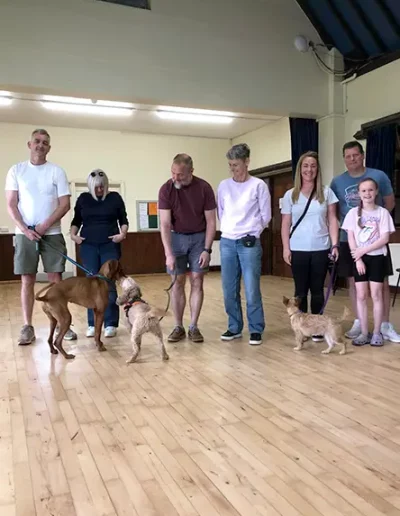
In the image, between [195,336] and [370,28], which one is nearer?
[195,336]

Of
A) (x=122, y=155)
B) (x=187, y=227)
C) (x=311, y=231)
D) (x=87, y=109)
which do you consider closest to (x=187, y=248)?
(x=187, y=227)

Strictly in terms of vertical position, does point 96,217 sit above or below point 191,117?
below

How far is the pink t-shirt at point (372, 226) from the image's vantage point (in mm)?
2971

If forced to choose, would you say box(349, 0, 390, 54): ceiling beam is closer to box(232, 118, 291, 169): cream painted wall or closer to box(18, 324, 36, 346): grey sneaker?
box(232, 118, 291, 169): cream painted wall

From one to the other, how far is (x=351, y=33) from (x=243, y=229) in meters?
4.59

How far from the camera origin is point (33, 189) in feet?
10.3

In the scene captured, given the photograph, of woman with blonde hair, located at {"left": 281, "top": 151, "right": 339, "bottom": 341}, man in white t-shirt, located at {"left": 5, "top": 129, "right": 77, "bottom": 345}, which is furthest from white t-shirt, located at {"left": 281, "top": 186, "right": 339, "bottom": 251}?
man in white t-shirt, located at {"left": 5, "top": 129, "right": 77, "bottom": 345}

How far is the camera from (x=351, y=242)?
308cm

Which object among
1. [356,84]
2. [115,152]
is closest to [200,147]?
[115,152]

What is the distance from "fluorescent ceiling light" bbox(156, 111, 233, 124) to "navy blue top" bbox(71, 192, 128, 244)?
459 cm

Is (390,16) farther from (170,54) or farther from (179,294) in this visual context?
(179,294)

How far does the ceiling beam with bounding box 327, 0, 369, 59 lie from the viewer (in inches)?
236

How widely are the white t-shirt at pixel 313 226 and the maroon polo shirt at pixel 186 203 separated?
2.24ft

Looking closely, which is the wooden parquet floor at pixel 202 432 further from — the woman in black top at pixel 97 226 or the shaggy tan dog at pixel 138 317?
the woman in black top at pixel 97 226
